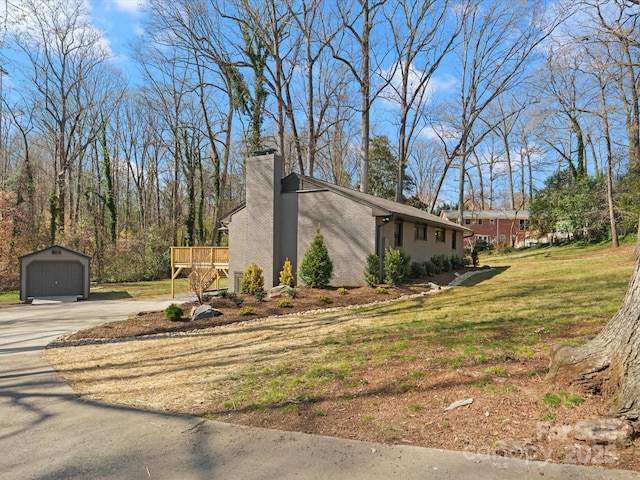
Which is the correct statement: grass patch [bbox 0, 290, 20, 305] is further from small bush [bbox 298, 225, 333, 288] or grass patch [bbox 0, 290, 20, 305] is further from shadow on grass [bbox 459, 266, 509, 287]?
shadow on grass [bbox 459, 266, 509, 287]

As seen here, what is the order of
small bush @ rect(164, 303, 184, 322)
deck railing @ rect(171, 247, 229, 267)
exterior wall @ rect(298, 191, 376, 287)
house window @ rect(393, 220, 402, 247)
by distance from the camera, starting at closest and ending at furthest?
small bush @ rect(164, 303, 184, 322), exterior wall @ rect(298, 191, 376, 287), house window @ rect(393, 220, 402, 247), deck railing @ rect(171, 247, 229, 267)

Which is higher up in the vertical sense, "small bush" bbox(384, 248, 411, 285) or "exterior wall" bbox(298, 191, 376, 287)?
"exterior wall" bbox(298, 191, 376, 287)

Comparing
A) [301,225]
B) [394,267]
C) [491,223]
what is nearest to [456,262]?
[394,267]

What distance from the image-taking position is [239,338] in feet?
26.0

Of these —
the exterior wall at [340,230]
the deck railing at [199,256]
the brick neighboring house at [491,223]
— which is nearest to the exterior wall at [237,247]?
the deck railing at [199,256]

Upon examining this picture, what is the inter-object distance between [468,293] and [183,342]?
8.01 meters

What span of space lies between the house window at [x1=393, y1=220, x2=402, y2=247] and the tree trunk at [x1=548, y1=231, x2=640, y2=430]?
12125 millimetres

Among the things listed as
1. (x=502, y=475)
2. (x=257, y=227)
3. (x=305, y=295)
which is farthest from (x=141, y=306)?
(x=502, y=475)

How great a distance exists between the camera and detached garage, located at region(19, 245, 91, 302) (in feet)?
58.5

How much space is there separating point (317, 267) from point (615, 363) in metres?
10.7

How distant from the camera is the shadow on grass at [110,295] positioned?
19.5 meters

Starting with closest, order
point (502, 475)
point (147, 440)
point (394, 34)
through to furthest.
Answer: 1. point (502, 475)
2. point (147, 440)
3. point (394, 34)

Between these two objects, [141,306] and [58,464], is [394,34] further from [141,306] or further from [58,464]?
[58,464]

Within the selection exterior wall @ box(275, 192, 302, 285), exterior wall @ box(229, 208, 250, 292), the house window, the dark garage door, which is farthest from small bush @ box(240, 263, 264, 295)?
the dark garage door
